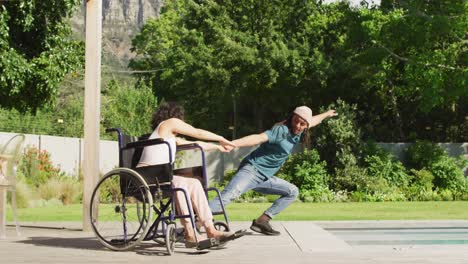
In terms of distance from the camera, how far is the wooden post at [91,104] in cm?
856

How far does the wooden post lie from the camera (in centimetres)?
856

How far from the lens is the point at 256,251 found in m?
6.45

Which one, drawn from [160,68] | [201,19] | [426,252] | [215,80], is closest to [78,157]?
[215,80]

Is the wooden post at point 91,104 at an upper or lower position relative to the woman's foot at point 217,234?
upper

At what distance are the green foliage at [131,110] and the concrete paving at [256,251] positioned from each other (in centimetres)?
2016

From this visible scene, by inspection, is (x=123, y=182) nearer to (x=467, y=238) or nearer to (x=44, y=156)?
(x=467, y=238)

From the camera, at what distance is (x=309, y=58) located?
27766mm

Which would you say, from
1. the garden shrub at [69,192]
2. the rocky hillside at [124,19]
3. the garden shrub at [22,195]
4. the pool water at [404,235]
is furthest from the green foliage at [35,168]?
the rocky hillside at [124,19]

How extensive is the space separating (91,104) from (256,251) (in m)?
3.08

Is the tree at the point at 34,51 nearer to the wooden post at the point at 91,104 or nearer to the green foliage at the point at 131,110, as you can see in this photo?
the wooden post at the point at 91,104

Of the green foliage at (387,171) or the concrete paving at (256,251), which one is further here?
the green foliage at (387,171)

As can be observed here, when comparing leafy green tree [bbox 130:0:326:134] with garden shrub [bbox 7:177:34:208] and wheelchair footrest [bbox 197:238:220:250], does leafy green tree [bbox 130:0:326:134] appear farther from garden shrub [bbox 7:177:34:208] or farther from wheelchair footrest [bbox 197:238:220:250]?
wheelchair footrest [bbox 197:238:220:250]

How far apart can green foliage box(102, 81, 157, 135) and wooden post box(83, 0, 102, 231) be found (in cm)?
1955

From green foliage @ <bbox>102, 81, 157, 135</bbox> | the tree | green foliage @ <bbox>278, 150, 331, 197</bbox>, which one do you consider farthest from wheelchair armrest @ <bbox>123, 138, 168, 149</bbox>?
green foliage @ <bbox>102, 81, 157, 135</bbox>
